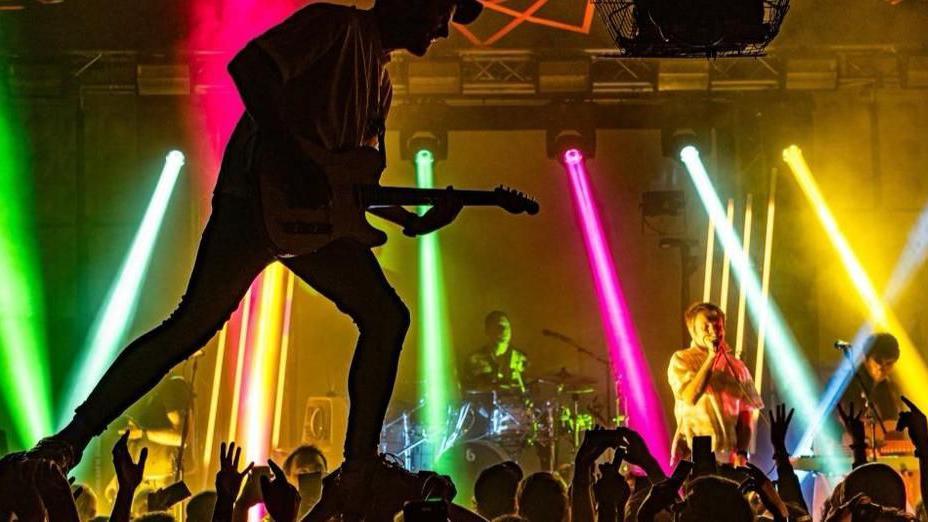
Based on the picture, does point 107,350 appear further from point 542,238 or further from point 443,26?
point 443,26

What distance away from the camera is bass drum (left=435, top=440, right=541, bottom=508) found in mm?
9633

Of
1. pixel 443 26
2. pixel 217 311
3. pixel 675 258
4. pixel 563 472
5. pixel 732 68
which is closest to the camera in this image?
pixel 217 311

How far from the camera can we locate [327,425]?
10719 millimetres

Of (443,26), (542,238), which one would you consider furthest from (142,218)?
(443,26)

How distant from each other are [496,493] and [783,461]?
1.14 metres

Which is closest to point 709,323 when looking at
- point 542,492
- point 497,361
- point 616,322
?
point 497,361

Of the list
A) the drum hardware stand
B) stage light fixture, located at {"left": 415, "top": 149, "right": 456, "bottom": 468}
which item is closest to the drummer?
stage light fixture, located at {"left": 415, "top": 149, "right": 456, "bottom": 468}

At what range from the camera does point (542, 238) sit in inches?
481

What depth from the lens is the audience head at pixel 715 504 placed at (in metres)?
2.46

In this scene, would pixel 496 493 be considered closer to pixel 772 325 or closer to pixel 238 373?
pixel 238 373

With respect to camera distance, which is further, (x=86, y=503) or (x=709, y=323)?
(x=709, y=323)

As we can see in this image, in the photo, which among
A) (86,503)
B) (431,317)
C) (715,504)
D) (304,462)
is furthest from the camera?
(431,317)

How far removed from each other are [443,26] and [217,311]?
3.49 ft

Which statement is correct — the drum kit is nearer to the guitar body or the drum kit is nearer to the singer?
the singer
